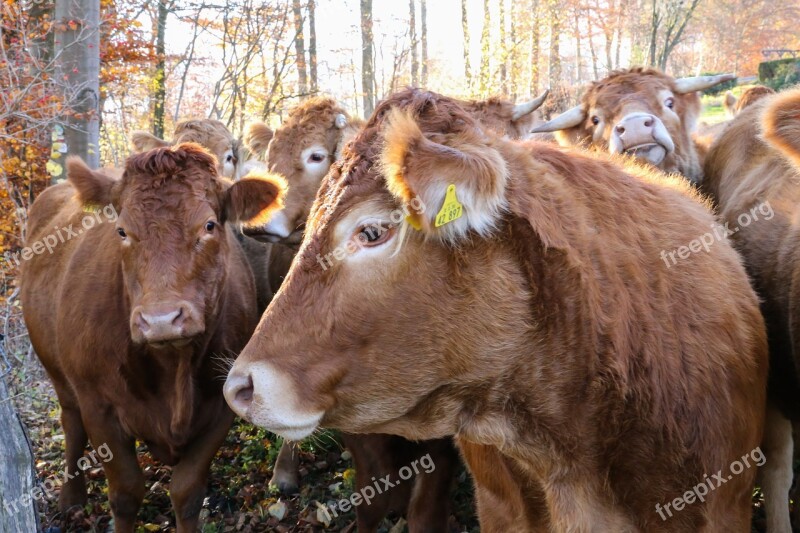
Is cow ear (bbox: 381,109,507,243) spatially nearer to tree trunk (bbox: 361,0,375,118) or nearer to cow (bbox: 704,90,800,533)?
cow (bbox: 704,90,800,533)

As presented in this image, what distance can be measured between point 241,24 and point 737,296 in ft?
46.9

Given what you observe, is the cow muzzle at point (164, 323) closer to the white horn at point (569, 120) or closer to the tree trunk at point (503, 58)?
the white horn at point (569, 120)

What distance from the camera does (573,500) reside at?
8.07ft

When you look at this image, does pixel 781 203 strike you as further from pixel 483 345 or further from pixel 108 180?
pixel 108 180

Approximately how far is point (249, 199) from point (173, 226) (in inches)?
23.2

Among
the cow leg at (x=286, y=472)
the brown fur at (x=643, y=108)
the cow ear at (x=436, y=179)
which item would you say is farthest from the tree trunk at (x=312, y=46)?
the cow ear at (x=436, y=179)

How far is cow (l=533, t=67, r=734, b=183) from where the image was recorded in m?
5.32

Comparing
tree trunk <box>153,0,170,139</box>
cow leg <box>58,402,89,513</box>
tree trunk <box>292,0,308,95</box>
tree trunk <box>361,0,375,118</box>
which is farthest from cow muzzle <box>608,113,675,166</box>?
tree trunk <box>361,0,375,118</box>

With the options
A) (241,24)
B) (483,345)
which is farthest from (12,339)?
(241,24)

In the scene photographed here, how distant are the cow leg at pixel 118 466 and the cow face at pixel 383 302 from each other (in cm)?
251

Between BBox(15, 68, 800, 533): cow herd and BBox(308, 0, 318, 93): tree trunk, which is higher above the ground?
BBox(308, 0, 318, 93): tree trunk

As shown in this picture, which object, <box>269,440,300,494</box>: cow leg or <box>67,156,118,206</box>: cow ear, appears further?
<box>269,440,300,494</box>: cow leg

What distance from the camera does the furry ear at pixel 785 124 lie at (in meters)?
3.05

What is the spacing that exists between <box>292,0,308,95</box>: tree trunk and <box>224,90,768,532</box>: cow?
1397cm
